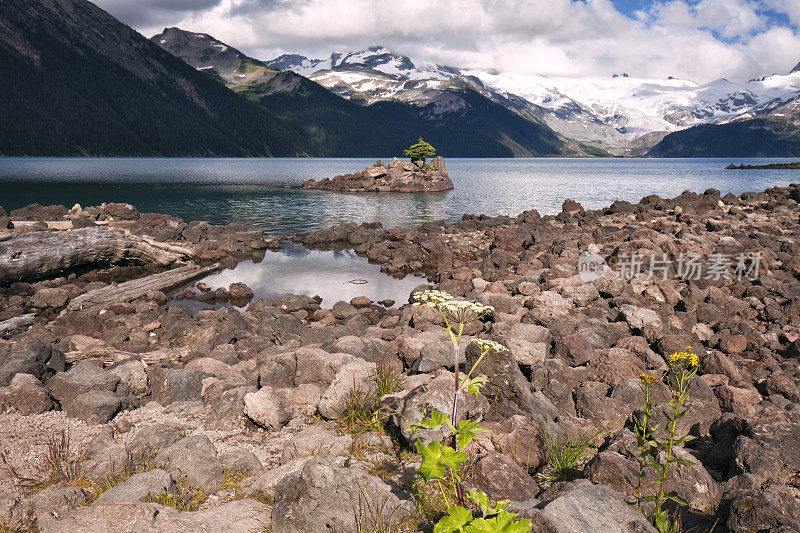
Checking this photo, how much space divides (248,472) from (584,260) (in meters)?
21.7

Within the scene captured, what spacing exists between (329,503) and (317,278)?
23.5 meters

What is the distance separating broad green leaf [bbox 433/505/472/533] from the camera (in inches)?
147

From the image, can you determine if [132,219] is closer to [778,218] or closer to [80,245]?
[80,245]

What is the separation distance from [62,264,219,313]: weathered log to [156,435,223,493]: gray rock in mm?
15935

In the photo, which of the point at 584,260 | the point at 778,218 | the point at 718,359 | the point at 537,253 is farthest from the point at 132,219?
the point at 778,218

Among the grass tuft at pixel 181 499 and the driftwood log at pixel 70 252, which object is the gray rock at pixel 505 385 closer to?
the grass tuft at pixel 181 499

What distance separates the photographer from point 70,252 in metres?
24.7

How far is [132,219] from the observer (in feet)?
148

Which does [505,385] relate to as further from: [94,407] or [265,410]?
[94,407]

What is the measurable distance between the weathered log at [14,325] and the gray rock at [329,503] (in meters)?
15.9

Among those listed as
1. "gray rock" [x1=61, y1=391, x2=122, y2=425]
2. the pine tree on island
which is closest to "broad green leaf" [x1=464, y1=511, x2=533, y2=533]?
"gray rock" [x1=61, y1=391, x2=122, y2=425]

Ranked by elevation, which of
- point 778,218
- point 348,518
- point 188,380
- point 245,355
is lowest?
point 245,355

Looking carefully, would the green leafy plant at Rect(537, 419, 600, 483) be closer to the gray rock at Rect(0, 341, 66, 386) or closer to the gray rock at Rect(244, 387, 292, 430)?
the gray rock at Rect(244, 387, 292, 430)

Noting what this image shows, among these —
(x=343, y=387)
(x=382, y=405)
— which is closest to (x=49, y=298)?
(x=343, y=387)
